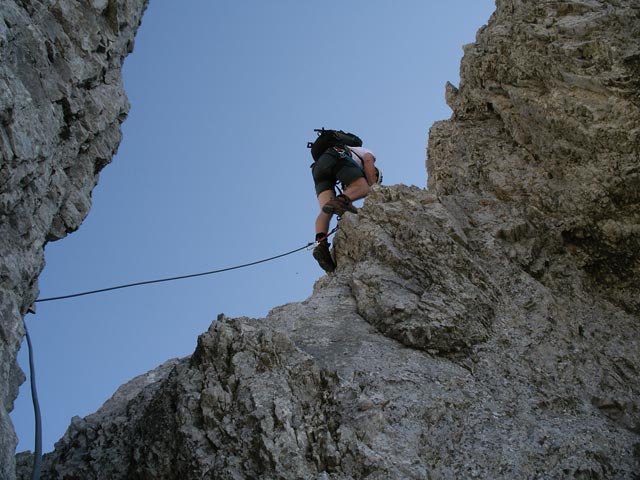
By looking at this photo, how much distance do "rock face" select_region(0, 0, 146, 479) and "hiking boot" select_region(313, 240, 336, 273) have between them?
136 inches

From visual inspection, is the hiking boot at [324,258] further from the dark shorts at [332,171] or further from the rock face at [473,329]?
the dark shorts at [332,171]

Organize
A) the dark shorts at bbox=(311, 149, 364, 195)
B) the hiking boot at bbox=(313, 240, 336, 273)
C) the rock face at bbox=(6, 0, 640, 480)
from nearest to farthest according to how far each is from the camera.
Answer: the rock face at bbox=(6, 0, 640, 480), the hiking boot at bbox=(313, 240, 336, 273), the dark shorts at bbox=(311, 149, 364, 195)

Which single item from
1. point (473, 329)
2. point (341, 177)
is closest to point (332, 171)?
point (341, 177)

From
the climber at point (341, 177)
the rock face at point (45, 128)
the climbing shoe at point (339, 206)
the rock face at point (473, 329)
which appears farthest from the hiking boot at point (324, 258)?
the rock face at point (45, 128)

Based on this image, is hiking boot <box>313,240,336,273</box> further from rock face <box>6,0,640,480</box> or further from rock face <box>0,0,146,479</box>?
rock face <box>0,0,146,479</box>

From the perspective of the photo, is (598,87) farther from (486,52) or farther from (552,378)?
(552,378)

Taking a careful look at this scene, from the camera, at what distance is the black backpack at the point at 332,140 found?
39.8ft

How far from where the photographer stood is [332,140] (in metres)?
12.2

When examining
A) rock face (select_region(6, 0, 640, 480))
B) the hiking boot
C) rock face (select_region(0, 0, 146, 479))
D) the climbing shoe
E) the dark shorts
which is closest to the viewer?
rock face (select_region(0, 0, 146, 479))

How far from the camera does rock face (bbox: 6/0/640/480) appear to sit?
6.44 meters

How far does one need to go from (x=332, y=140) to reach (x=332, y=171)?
21.4 inches

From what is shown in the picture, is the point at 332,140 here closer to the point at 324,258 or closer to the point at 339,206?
the point at 339,206

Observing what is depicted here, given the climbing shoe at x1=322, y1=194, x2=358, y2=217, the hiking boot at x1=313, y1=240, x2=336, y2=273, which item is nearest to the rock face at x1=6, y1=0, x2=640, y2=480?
the hiking boot at x1=313, y1=240, x2=336, y2=273

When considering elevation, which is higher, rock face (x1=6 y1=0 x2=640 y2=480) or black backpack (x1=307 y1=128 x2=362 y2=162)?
black backpack (x1=307 y1=128 x2=362 y2=162)
